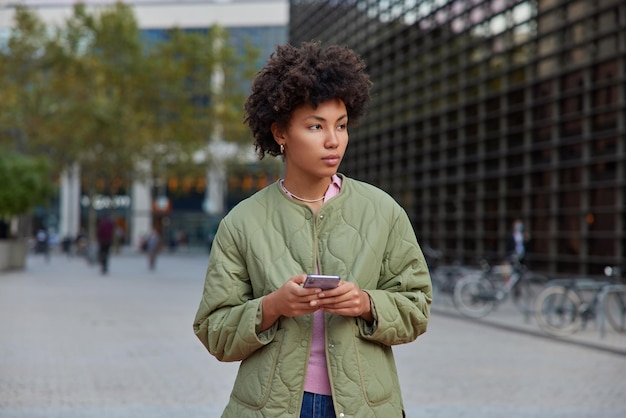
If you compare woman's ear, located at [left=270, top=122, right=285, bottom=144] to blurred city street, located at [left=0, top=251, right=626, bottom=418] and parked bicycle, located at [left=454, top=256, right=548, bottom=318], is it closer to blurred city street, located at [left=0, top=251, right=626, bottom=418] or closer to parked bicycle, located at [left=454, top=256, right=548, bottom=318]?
blurred city street, located at [left=0, top=251, right=626, bottom=418]

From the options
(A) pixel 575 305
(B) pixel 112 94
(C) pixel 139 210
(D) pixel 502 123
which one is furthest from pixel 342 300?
(C) pixel 139 210

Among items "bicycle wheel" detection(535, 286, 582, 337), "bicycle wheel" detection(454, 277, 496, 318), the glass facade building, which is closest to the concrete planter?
the glass facade building

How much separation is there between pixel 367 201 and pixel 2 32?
2937 inches

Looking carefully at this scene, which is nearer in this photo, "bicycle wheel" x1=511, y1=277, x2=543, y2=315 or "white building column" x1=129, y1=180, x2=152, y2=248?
"bicycle wheel" x1=511, y1=277, x2=543, y2=315

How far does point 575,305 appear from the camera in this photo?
46.6 feet

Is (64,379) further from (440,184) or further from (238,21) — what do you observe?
(238,21)

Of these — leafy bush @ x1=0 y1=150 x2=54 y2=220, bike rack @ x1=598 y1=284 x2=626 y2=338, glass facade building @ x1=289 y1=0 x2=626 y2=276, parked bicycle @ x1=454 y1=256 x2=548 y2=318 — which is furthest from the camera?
leafy bush @ x1=0 y1=150 x2=54 y2=220

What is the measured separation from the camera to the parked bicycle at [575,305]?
14.1 m

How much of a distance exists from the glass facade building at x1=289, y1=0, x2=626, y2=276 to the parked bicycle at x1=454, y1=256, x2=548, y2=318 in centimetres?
595

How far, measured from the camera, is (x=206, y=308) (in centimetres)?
291

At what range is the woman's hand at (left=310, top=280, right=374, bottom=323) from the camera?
262 cm

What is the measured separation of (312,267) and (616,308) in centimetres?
1229

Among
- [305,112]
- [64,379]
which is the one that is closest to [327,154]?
[305,112]

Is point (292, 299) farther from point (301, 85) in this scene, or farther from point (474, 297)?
point (474, 297)
